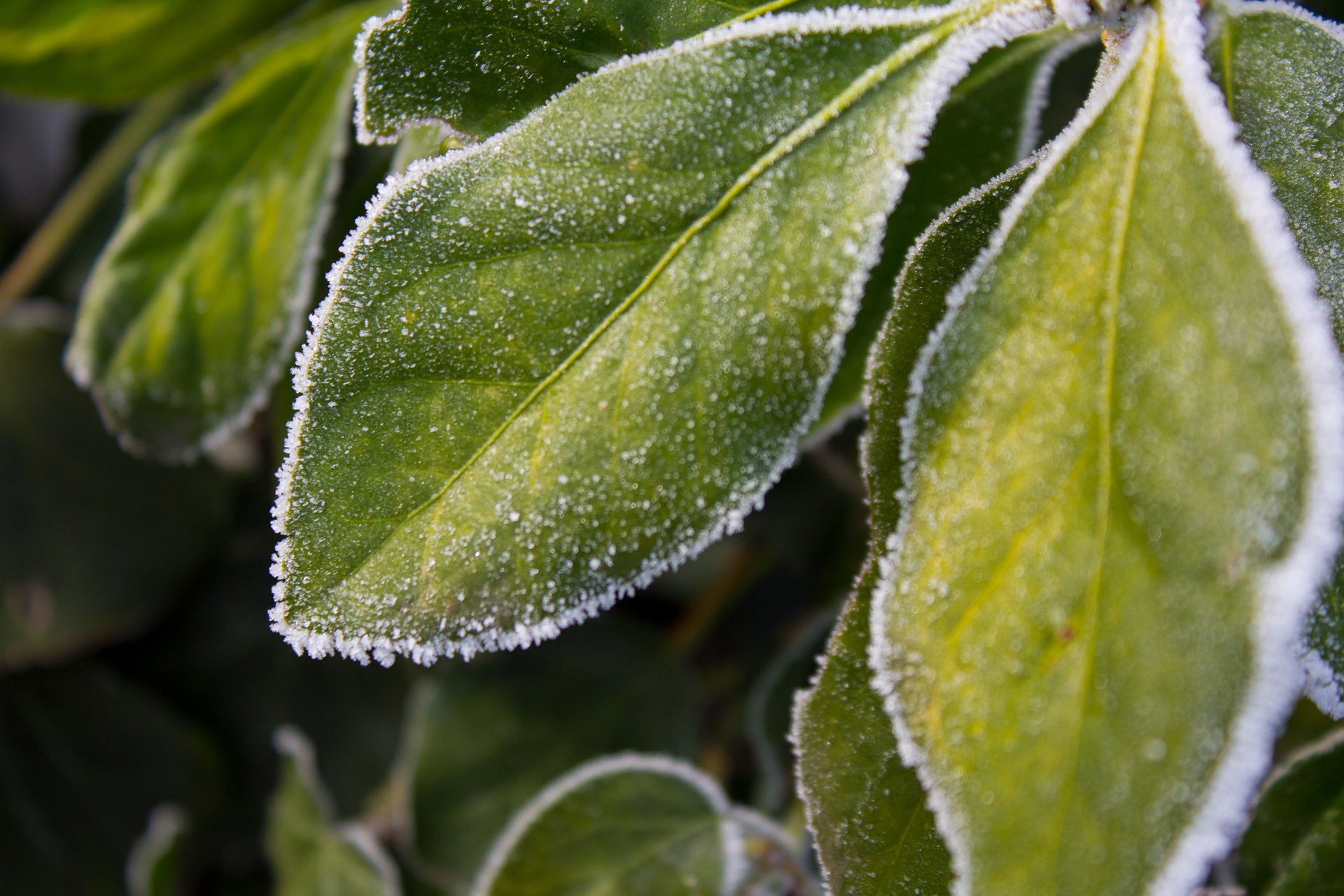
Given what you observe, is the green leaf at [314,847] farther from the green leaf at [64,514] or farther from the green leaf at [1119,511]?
the green leaf at [1119,511]

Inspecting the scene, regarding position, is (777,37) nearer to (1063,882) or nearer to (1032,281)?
(1032,281)

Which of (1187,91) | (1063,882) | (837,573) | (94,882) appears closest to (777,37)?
(1187,91)

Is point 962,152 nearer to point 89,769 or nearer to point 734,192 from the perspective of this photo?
point 734,192

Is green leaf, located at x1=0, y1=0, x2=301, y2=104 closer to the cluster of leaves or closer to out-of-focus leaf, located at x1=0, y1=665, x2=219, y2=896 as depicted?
the cluster of leaves

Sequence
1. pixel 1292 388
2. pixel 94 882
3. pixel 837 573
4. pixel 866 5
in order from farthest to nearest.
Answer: pixel 94 882 < pixel 837 573 < pixel 866 5 < pixel 1292 388

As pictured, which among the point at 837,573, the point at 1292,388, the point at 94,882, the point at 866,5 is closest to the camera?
the point at 1292,388

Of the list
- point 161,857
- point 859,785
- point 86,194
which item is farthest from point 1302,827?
point 86,194

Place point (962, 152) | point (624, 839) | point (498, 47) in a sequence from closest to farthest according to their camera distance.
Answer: point (498, 47), point (962, 152), point (624, 839)
